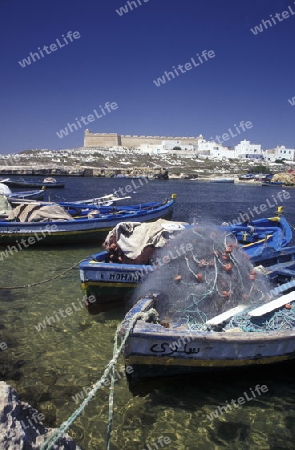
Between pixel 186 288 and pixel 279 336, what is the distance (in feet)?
6.44

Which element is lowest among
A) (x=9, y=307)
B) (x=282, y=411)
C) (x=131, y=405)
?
(x=282, y=411)

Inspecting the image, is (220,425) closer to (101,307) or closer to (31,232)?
(101,307)

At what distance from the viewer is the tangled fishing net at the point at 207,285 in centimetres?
700

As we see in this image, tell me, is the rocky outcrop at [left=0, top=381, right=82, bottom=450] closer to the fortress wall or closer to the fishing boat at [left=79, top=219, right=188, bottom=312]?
the fishing boat at [left=79, top=219, right=188, bottom=312]

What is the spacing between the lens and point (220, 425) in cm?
541

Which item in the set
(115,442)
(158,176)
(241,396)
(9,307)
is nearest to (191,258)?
(241,396)

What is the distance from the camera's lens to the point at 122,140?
188750 millimetres

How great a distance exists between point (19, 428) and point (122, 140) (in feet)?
631

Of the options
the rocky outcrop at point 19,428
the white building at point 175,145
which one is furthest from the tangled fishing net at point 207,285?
the white building at point 175,145

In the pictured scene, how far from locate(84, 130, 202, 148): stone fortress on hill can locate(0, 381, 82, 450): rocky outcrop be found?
7309 inches

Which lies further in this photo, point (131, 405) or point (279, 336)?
point (279, 336)

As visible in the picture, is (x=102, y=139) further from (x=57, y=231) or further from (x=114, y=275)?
(x=114, y=275)

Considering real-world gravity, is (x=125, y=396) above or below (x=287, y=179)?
above

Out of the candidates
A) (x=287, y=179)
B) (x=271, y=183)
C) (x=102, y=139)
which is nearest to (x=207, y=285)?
(x=271, y=183)
